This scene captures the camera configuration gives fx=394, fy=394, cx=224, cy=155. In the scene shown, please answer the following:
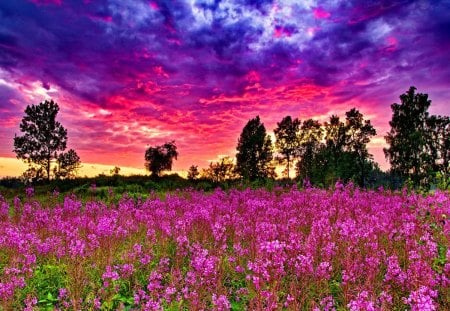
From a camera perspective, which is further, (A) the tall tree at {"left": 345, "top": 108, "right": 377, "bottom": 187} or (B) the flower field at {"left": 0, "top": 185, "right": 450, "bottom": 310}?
(A) the tall tree at {"left": 345, "top": 108, "right": 377, "bottom": 187}

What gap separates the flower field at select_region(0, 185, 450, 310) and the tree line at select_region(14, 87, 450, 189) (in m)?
29.6

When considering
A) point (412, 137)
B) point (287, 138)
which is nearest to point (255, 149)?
point (287, 138)

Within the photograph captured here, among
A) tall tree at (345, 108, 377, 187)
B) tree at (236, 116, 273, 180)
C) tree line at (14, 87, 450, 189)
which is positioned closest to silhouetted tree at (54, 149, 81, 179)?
tree line at (14, 87, 450, 189)

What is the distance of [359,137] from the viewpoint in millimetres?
56844

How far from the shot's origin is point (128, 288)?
5.54 metres

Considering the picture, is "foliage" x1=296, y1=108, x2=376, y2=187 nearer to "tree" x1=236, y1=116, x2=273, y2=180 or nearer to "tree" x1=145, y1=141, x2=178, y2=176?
"tree" x1=236, y1=116, x2=273, y2=180

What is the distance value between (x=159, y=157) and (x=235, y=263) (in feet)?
143

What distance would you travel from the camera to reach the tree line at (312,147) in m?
44.8

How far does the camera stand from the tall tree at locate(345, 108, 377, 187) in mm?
55406

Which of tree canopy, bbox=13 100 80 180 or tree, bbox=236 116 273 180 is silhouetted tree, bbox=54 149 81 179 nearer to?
tree canopy, bbox=13 100 80 180

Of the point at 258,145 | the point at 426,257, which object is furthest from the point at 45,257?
the point at 258,145

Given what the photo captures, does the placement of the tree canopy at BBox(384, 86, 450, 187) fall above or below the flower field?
above

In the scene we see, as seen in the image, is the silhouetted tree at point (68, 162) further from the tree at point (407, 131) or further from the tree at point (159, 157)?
the tree at point (407, 131)

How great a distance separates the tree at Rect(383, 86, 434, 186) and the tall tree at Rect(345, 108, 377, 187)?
5.87 m
